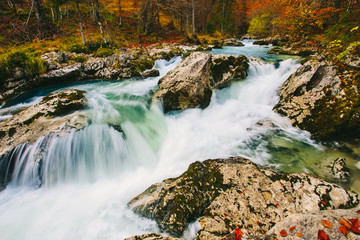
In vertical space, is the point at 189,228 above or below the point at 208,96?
below

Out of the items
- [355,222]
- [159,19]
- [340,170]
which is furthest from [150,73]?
[159,19]

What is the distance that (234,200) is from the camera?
114 inches

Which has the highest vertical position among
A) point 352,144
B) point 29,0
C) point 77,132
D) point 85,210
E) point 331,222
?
point 29,0

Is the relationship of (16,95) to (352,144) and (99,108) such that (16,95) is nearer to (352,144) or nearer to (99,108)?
(99,108)

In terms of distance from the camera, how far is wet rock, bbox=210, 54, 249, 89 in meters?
8.36

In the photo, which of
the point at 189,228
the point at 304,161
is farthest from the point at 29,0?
the point at 304,161

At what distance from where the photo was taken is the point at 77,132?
189 inches

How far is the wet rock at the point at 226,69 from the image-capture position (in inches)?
329

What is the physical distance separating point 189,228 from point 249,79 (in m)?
8.55

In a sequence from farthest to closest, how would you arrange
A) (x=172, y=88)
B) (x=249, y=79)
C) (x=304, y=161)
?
(x=249, y=79) → (x=172, y=88) → (x=304, y=161)

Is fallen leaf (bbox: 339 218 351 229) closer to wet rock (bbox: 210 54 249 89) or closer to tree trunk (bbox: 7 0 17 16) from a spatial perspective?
wet rock (bbox: 210 54 249 89)

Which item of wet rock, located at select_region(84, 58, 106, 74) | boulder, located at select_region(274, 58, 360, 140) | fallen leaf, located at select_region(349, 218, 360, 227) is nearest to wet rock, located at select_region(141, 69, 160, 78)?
wet rock, located at select_region(84, 58, 106, 74)

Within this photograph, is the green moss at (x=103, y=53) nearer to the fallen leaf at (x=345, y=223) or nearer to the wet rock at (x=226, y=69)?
the wet rock at (x=226, y=69)

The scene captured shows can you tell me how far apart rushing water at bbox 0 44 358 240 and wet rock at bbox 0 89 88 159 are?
0.99 ft
